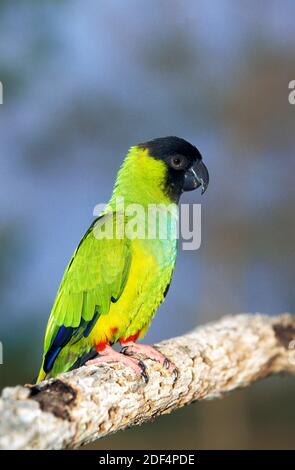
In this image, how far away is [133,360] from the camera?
2783mm

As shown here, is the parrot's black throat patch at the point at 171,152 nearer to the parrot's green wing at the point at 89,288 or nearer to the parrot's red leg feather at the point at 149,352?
the parrot's green wing at the point at 89,288

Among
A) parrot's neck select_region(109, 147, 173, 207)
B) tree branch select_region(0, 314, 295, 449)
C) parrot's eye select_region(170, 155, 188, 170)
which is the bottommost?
tree branch select_region(0, 314, 295, 449)

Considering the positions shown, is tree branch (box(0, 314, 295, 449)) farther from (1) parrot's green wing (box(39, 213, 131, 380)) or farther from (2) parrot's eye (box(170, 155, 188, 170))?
(2) parrot's eye (box(170, 155, 188, 170))

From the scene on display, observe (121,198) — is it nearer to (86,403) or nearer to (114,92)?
(86,403)

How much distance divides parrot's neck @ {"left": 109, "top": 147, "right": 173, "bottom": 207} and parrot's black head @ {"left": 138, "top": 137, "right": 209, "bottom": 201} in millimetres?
34

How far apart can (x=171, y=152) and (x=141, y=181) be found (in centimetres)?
25

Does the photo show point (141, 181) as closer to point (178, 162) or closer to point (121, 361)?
point (178, 162)

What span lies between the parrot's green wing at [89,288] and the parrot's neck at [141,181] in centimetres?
20

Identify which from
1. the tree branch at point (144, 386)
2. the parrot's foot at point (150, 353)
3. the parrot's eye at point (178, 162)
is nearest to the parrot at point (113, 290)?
the parrot's foot at point (150, 353)

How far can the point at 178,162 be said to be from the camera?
338 cm

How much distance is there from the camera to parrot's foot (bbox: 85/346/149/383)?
271 cm

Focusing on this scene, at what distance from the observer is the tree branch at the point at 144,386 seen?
201cm

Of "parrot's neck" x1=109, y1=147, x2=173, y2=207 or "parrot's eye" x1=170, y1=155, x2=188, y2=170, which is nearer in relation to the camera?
"parrot's neck" x1=109, y1=147, x2=173, y2=207

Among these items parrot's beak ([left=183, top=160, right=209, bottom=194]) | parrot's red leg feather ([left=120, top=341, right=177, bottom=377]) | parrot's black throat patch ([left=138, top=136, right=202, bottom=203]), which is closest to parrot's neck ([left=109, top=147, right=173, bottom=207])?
parrot's black throat patch ([left=138, top=136, right=202, bottom=203])
